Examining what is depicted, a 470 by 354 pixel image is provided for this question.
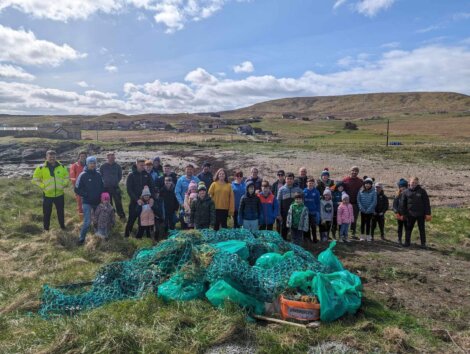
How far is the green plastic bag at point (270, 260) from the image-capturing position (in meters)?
6.31

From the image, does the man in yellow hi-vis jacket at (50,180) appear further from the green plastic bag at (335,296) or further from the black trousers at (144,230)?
the green plastic bag at (335,296)

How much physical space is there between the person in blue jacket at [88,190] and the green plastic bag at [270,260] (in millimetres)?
4693

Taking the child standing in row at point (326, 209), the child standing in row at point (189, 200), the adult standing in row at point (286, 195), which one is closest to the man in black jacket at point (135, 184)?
the child standing in row at point (189, 200)

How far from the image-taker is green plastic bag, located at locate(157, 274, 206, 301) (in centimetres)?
559

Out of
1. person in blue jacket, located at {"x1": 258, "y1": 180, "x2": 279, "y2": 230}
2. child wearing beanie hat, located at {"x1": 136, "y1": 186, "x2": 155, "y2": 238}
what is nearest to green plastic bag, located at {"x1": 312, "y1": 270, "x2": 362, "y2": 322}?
person in blue jacket, located at {"x1": 258, "y1": 180, "x2": 279, "y2": 230}

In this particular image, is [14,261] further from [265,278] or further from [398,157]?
[398,157]

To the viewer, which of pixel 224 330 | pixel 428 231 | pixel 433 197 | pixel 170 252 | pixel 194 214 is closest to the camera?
pixel 224 330

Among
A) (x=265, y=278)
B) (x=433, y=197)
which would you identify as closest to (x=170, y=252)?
(x=265, y=278)

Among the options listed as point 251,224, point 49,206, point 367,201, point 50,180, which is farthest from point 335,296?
point 49,206

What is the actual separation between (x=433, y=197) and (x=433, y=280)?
1258 cm

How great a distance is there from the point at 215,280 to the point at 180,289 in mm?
545

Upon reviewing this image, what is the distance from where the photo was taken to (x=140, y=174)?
31.3ft

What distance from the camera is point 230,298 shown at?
5.28 m

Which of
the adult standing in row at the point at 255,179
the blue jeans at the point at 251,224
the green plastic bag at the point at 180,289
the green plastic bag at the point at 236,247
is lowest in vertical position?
the green plastic bag at the point at 180,289
